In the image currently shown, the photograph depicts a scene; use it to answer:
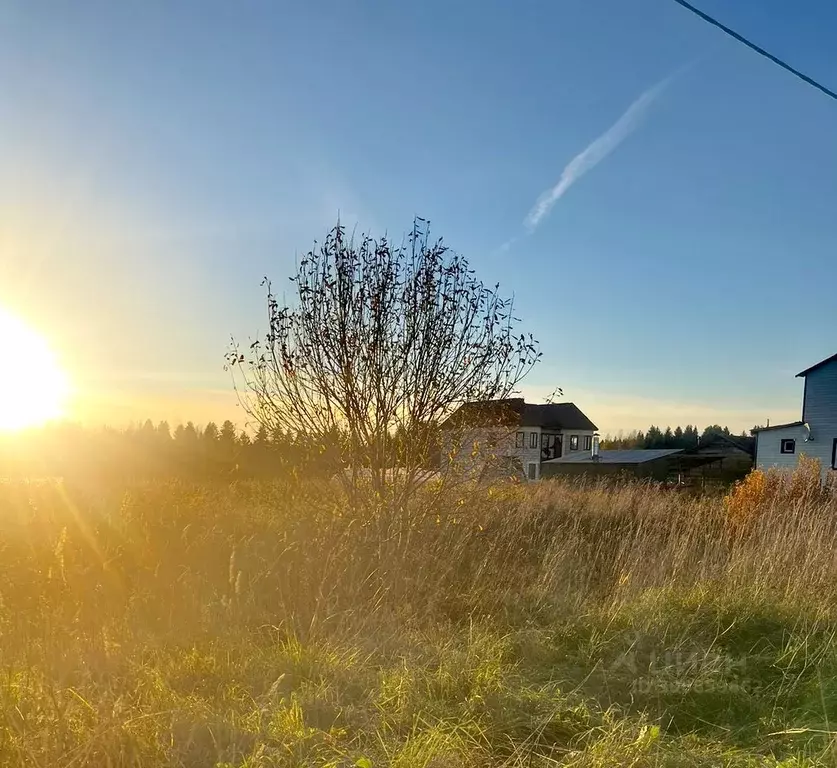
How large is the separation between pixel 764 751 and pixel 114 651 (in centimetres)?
300

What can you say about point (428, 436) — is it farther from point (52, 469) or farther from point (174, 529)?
point (52, 469)

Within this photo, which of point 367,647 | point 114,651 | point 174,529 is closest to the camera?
point 114,651

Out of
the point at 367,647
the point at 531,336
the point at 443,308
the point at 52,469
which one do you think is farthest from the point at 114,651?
the point at 52,469

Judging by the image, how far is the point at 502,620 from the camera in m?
4.09

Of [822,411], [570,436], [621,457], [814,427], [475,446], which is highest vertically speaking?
[822,411]

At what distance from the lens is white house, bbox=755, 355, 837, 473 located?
72.1 ft

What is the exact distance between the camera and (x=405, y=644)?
3455 millimetres

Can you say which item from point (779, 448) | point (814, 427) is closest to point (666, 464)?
point (779, 448)

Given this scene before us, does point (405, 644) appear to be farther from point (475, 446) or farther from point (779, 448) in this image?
point (779, 448)

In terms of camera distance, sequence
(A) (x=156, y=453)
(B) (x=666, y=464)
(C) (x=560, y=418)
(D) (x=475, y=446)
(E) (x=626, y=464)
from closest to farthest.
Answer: (D) (x=475, y=446), (A) (x=156, y=453), (E) (x=626, y=464), (B) (x=666, y=464), (C) (x=560, y=418)

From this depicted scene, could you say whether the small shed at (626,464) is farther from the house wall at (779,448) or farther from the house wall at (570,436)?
the house wall at (779,448)

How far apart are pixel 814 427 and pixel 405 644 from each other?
940 inches

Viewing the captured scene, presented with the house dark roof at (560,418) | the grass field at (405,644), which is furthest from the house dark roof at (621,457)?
the grass field at (405,644)

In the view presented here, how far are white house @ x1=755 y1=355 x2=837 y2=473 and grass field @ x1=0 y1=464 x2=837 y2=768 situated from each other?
61.6ft
